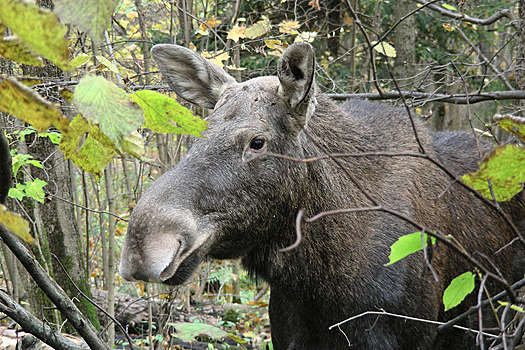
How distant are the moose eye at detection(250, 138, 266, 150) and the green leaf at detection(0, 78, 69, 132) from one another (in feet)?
6.89

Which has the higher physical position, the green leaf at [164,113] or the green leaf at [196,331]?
the green leaf at [164,113]

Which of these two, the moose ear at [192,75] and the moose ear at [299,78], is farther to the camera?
the moose ear at [192,75]

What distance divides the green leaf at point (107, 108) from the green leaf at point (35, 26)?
0.39 ft

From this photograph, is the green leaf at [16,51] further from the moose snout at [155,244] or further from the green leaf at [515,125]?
the moose snout at [155,244]

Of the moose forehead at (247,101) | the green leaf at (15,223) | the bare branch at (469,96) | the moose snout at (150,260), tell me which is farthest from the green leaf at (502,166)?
the bare branch at (469,96)

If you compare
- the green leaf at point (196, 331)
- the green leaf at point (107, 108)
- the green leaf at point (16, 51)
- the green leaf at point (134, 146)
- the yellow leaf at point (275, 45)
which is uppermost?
the yellow leaf at point (275, 45)

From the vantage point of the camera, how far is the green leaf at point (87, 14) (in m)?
1.05

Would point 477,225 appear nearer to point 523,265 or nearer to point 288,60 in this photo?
point 523,265

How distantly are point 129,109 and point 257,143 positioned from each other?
2.03 metres

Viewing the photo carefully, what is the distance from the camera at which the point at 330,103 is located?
3971mm

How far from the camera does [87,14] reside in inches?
42.4

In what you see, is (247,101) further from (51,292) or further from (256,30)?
(256,30)

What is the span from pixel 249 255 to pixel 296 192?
54 cm

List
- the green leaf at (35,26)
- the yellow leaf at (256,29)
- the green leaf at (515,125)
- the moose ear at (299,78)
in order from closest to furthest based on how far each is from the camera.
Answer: the green leaf at (35,26) < the green leaf at (515,125) < the moose ear at (299,78) < the yellow leaf at (256,29)
